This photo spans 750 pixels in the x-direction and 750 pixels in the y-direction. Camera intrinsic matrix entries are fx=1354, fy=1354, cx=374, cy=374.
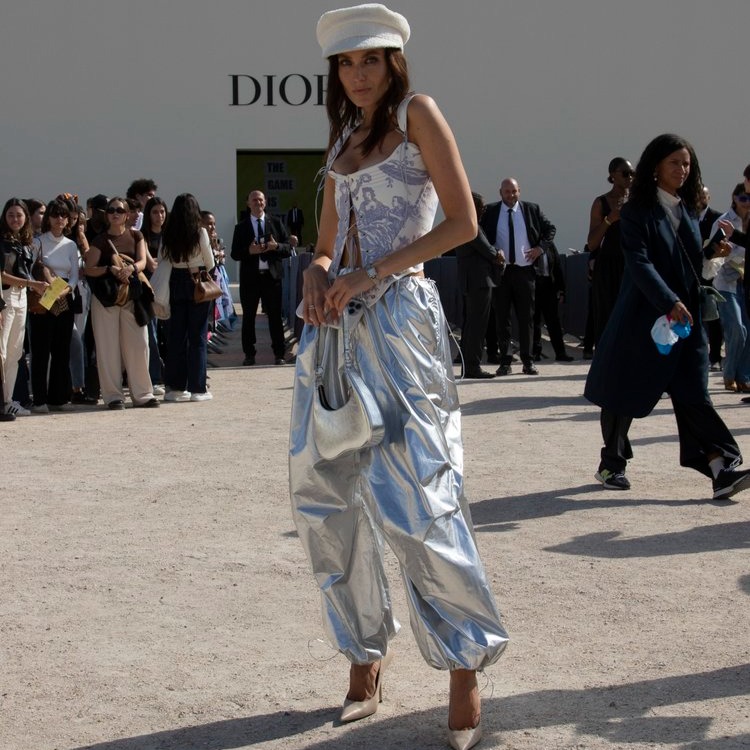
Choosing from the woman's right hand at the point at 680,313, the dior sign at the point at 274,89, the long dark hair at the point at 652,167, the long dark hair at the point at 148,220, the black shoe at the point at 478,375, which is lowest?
the black shoe at the point at 478,375

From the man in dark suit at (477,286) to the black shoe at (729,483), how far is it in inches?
241

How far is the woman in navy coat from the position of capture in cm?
638

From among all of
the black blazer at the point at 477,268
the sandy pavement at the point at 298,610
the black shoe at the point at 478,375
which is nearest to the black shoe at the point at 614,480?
the sandy pavement at the point at 298,610

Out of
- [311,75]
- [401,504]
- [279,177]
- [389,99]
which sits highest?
[311,75]

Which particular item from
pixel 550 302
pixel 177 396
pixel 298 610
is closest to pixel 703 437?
pixel 298 610

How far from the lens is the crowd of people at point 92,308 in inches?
399

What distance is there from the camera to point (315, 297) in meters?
3.48

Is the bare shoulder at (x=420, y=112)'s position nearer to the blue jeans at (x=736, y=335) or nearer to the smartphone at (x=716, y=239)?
the smartphone at (x=716, y=239)

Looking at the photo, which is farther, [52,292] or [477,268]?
[477,268]

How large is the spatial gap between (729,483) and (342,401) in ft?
11.6

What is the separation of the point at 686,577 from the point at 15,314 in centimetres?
638

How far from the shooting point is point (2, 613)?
4.70 m

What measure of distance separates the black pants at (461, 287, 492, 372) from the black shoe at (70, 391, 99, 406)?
354cm

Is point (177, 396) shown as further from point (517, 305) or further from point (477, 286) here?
point (517, 305)
